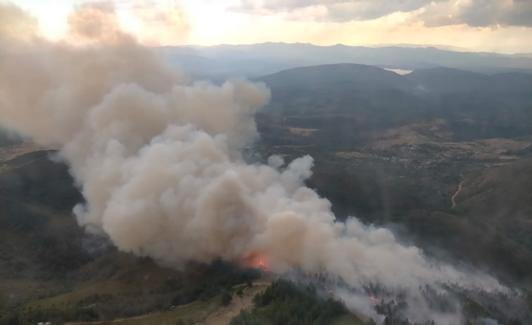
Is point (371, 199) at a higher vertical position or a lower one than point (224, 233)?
lower

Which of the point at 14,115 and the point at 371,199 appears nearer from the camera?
the point at 14,115

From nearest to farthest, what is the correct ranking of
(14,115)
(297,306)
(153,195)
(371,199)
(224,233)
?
(297,306), (224,233), (153,195), (14,115), (371,199)

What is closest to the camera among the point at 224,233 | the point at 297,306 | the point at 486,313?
the point at 297,306

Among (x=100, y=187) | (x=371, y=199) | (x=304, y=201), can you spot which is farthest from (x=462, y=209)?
(x=100, y=187)

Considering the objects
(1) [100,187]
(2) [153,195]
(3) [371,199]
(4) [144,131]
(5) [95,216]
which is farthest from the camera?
(3) [371,199]

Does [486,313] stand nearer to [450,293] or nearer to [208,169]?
[450,293]

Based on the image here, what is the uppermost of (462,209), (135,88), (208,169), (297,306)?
(135,88)

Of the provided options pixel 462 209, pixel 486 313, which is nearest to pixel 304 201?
pixel 486 313

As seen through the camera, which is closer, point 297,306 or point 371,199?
point 297,306

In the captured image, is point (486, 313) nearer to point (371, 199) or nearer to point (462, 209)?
point (371, 199)
